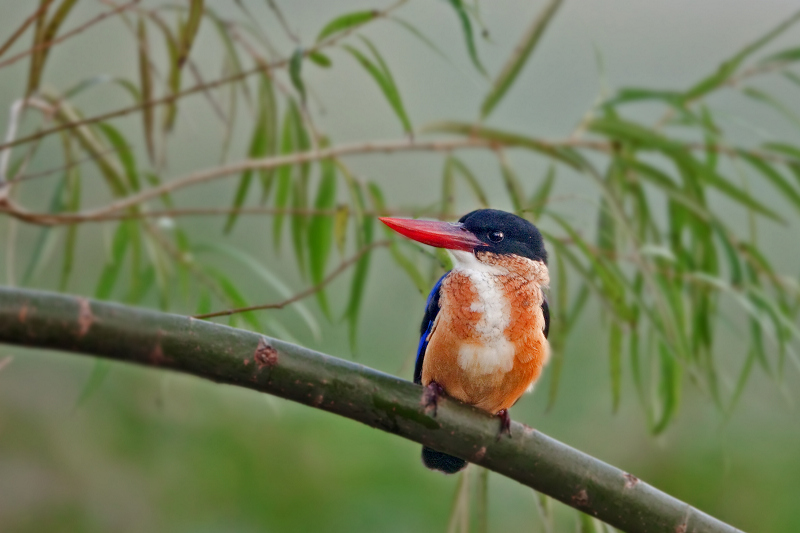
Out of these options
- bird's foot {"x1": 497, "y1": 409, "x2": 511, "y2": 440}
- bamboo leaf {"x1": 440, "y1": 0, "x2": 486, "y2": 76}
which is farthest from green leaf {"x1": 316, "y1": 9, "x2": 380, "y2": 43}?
bird's foot {"x1": 497, "y1": 409, "x2": 511, "y2": 440}

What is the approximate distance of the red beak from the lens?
2.49ft

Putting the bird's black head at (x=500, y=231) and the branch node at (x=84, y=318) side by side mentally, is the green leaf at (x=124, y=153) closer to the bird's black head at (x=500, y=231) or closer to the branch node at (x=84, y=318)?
the bird's black head at (x=500, y=231)

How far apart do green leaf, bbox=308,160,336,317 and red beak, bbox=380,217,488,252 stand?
392 millimetres

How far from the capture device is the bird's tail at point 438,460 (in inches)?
36.3

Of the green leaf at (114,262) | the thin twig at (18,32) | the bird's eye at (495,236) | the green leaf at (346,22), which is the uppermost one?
the green leaf at (346,22)

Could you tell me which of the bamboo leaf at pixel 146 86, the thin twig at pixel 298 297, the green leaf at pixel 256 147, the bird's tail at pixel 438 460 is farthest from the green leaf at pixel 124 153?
the bird's tail at pixel 438 460

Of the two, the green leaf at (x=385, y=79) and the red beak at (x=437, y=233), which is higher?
the green leaf at (x=385, y=79)

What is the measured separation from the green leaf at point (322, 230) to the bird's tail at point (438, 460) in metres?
0.39

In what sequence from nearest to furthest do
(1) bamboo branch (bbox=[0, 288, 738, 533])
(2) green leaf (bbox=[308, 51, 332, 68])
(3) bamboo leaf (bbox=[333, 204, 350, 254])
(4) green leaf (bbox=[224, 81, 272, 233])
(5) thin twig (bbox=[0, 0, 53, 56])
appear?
(1) bamboo branch (bbox=[0, 288, 738, 533]) < (5) thin twig (bbox=[0, 0, 53, 56]) < (3) bamboo leaf (bbox=[333, 204, 350, 254]) < (2) green leaf (bbox=[308, 51, 332, 68]) < (4) green leaf (bbox=[224, 81, 272, 233])

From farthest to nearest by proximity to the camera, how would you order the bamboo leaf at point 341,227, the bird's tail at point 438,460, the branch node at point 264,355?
the bamboo leaf at point 341,227, the bird's tail at point 438,460, the branch node at point 264,355

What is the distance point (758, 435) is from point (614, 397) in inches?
97.8

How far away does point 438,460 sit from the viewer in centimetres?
93

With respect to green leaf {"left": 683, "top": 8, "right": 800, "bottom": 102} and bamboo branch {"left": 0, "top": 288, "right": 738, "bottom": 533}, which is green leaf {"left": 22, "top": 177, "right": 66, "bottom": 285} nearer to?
bamboo branch {"left": 0, "top": 288, "right": 738, "bottom": 533}

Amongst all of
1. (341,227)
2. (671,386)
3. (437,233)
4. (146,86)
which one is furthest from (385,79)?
(671,386)
